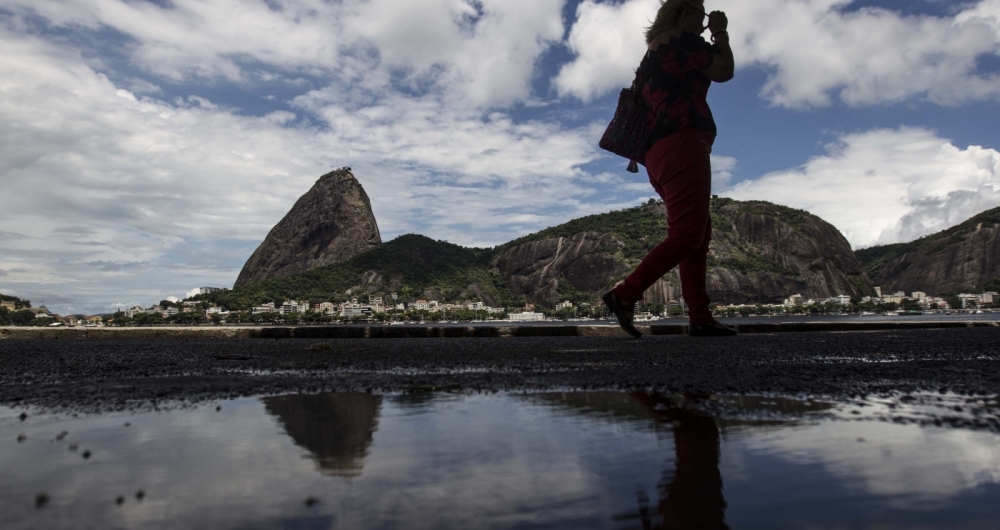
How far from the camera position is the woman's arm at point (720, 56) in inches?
282

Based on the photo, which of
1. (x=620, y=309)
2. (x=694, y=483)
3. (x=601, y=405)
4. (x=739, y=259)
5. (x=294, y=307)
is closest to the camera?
(x=694, y=483)

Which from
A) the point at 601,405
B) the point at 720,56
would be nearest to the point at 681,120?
the point at 720,56

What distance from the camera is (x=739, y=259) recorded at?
6752 inches

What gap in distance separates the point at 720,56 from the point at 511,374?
520cm

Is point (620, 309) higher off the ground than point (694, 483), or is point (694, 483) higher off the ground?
point (620, 309)

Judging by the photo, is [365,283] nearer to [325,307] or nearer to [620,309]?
[325,307]

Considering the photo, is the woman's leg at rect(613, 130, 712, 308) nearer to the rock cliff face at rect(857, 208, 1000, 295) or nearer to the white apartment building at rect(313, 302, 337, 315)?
the white apartment building at rect(313, 302, 337, 315)

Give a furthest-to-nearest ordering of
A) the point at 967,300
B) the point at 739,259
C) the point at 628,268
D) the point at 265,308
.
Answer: the point at 739,259 → the point at 628,268 → the point at 967,300 → the point at 265,308

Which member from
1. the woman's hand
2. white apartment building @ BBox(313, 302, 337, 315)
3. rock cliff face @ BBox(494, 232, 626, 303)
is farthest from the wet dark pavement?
rock cliff face @ BBox(494, 232, 626, 303)

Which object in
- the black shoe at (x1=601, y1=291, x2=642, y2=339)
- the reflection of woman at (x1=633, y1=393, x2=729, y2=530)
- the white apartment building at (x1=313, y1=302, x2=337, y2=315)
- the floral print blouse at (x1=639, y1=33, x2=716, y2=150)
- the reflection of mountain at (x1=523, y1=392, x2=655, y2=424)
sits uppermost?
the white apartment building at (x1=313, y1=302, x2=337, y2=315)

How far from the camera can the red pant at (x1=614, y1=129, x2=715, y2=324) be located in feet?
23.6

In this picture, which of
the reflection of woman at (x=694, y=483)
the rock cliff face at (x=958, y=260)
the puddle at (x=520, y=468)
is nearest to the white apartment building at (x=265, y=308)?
the puddle at (x=520, y=468)

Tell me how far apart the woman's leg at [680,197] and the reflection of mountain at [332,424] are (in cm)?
499

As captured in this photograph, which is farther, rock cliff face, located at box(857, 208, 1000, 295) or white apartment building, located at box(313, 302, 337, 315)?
rock cliff face, located at box(857, 208, 1000, 295)
